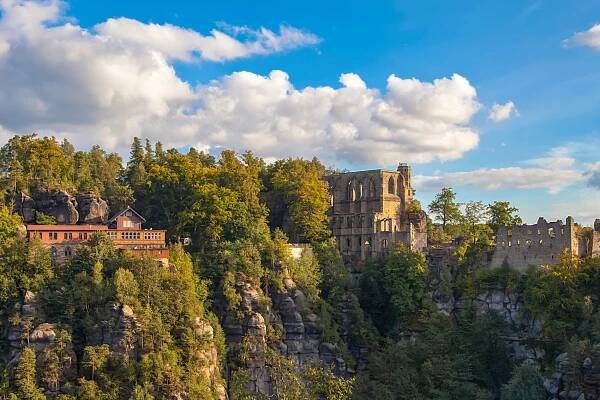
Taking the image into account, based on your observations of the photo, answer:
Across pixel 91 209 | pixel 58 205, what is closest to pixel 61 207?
pixel 58 205

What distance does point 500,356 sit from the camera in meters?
60.1

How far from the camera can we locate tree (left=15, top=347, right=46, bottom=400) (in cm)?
4988

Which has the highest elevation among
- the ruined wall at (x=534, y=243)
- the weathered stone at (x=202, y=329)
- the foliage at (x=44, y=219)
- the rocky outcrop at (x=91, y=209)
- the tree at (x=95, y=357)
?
the rocky outcrop at (x=91, y=209)

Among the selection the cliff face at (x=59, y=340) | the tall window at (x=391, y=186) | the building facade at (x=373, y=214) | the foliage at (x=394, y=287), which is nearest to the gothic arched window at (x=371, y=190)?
the building facade at (x=373, y=214)

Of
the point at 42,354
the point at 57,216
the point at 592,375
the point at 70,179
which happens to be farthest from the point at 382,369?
the point at 70,179

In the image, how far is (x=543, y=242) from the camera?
6253cm

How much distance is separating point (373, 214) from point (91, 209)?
26.2 metres

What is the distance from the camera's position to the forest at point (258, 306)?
52.6 meters

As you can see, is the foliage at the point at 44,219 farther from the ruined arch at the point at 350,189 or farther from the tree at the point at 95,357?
the ruined arch at the point at 350,189

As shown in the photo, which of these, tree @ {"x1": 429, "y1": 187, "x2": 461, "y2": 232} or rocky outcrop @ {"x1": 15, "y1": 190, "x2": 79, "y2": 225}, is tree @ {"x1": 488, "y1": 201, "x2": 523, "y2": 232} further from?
rocky outcrop @ {"x1": 15, "y1": 190, "x2": 79, "y2": 225}

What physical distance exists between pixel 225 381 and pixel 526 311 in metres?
24.8

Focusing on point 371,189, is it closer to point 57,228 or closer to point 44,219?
point 57,228

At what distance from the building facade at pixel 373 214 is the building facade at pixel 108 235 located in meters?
19.7

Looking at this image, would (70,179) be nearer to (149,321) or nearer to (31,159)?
(31,159)
